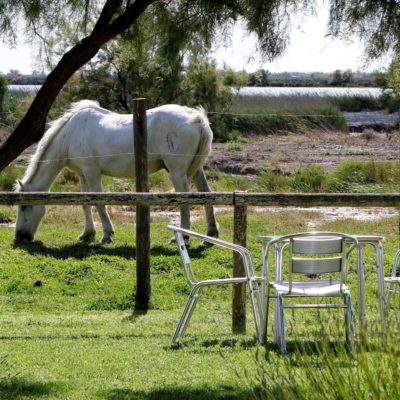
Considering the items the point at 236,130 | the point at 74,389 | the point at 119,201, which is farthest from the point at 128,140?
the point at 236,130

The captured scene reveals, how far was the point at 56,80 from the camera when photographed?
6.81m

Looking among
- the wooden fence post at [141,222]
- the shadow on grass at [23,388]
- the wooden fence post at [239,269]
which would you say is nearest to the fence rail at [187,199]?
the wooden fence post at [239,269]

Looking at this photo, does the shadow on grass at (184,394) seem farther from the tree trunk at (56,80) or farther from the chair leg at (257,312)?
the tree trunk at (56,80)

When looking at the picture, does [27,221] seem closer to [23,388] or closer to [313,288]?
[313,288]

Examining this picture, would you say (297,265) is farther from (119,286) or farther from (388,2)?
(119,286)

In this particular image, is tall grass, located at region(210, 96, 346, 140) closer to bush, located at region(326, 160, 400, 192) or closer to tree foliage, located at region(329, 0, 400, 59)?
bush, located at region(326, 160, 400, 192)

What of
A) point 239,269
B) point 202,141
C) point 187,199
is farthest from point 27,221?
point 239,269

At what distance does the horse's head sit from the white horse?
0.37m

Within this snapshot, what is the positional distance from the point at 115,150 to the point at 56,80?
768cm

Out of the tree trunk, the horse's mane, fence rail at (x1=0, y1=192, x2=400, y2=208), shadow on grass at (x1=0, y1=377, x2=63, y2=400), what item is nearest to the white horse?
the horse's mane

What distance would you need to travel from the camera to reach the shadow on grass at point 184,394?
19.1 ft

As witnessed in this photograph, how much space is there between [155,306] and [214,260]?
87.0 inches

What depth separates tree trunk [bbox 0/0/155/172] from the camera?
6.70 meters

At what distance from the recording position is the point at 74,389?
6.09 m
